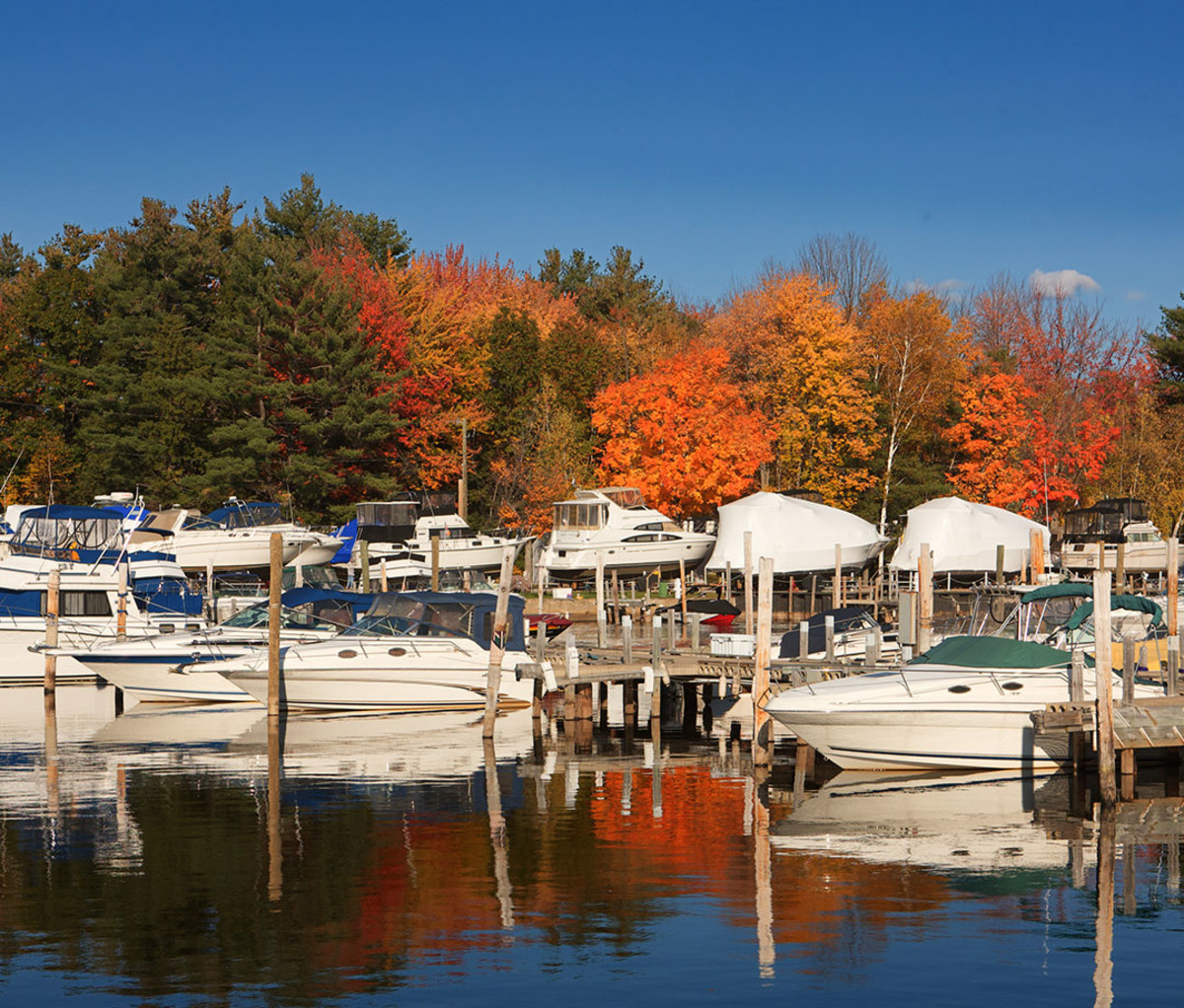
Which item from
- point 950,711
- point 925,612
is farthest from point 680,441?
point 950,711

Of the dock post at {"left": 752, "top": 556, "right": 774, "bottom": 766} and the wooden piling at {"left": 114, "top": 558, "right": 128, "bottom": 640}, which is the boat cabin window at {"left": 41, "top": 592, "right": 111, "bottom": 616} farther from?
the dock post at {"left": 752, "top": 556, "right": 774, "bottom": 766}

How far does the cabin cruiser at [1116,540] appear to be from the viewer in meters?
56.8

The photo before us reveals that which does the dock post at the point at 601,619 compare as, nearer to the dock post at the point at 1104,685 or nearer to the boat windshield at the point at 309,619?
the boat windshield at the point at 309,619

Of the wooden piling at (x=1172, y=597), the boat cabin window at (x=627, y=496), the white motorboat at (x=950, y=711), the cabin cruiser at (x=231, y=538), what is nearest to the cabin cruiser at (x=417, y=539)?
the cabin cruiser at (x=231, y=538)

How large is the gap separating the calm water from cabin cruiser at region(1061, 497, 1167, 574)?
3284 centimetres

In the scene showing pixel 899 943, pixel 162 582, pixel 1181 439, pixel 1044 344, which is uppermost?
pixel 1044 344

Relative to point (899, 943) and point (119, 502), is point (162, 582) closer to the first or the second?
point (119, 502)

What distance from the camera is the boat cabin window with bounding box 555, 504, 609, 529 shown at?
5181 cm

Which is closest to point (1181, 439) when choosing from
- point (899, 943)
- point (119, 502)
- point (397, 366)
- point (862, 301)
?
point (862, 301)

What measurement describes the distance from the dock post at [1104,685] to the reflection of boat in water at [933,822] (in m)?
1.23

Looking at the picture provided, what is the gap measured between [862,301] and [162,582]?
145 feet

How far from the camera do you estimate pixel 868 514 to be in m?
64.2

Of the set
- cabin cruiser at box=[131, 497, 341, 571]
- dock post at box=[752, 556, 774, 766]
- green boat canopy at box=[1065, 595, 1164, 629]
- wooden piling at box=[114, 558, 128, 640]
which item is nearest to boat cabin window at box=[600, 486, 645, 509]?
cabin cruiser at box=[131, 497, 341, 571]

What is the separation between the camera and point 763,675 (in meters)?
25.9
